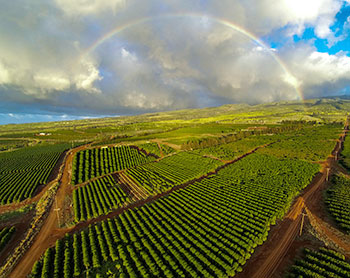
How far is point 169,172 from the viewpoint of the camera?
85.0 m

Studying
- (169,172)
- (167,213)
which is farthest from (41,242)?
(169,172)

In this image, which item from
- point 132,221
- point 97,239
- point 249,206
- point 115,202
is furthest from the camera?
point 115,202

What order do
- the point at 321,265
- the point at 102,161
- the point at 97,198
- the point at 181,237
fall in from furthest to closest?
1. the point at 102,161
2. the point at 97,198
3. the point at 181,237
4. the point at 321,265

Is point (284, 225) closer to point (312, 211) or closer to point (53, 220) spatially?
point (312, 211)

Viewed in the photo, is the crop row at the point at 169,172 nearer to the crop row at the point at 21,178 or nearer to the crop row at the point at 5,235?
the crop row at the point at 5,235

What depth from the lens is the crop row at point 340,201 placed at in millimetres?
40750

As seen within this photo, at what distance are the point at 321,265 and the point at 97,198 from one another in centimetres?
6168

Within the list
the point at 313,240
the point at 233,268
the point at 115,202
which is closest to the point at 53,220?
the point at 115,202

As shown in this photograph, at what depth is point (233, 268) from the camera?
28906 millimetres

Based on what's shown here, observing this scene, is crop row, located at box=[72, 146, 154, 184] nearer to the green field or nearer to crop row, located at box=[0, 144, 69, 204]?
the green field

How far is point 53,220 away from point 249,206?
186 ft

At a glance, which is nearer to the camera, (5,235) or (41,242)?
(41,242)

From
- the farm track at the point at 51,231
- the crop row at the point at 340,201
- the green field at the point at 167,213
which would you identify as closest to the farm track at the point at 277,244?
the green field at the point at 167,213

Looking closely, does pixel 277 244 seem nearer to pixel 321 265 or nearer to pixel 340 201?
pixel 321 265
